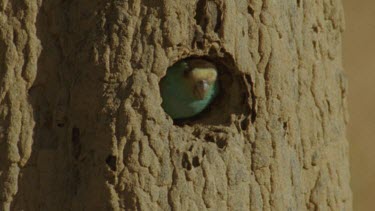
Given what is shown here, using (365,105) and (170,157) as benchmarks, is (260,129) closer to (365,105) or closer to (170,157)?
(170,157)

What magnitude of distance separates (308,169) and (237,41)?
0.69m

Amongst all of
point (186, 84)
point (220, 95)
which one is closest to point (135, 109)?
point (186, 84)

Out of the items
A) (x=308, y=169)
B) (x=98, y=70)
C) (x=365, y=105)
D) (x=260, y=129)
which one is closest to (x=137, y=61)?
(x=98, y=70)

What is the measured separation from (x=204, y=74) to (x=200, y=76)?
25 millimetres

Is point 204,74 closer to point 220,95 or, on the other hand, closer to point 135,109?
point 220,95

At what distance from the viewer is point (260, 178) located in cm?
570

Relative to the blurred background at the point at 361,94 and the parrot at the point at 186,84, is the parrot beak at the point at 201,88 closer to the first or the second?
the parrot at the point at 186,84

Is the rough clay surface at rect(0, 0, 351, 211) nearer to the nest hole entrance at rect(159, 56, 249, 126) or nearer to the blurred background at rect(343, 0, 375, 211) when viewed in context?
the nest hole entrance at rect(159, 56, 249, 126)

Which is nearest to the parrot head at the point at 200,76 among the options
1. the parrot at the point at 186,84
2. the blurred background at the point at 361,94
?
the parrot at the point at 186,84

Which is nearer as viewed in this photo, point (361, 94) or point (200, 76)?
point (200, 76)

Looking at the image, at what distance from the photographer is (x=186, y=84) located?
18.4 ft

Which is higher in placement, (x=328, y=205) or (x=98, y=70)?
(x=98, y=70)

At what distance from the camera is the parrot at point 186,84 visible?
5590mm

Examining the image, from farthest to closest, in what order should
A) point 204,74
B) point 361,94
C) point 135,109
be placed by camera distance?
1. point 361,94
2. point 204,74
3. point 135,109
